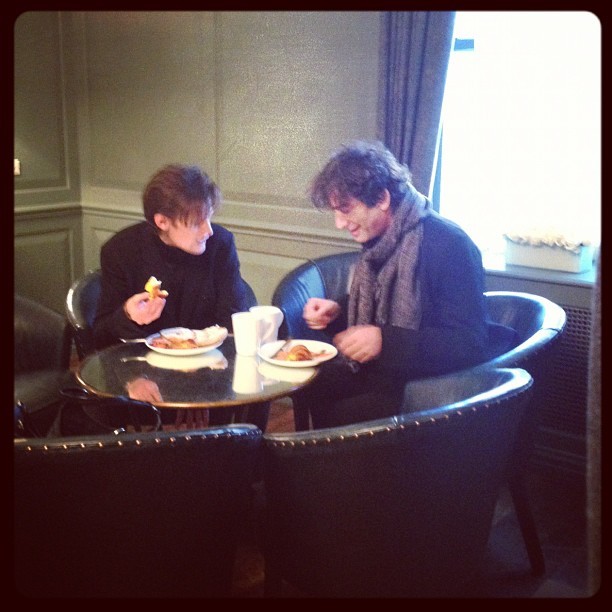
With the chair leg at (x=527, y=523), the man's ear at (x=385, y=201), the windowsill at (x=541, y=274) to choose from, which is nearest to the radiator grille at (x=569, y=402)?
the windowsill at (x=541, y=274)

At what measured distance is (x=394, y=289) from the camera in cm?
156

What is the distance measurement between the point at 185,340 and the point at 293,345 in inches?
8.2

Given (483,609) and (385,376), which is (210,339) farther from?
(483,609)

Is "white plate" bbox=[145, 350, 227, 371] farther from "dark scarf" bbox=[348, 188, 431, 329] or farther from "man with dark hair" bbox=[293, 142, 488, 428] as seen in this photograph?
"dark scarf" bbox=[348, 188, 431, 329]

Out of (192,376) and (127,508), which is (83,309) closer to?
(192,376)

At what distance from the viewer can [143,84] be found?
266 centimetres

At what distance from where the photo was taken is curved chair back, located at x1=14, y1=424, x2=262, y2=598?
1.00 meters

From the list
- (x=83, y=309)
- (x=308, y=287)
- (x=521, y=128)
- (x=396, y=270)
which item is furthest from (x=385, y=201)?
(x=83, y=309)

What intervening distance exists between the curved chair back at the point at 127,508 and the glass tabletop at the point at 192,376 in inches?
8.8

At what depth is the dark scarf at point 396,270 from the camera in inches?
59.7

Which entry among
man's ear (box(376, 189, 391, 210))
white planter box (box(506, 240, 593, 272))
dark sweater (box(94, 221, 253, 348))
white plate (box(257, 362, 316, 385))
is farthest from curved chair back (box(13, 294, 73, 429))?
white planter box (box(506, 240, 593, 272))

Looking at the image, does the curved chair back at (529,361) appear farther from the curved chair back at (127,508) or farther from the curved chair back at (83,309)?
the curved chair back at (83,309)

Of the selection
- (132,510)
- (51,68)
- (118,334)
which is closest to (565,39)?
(118,334)

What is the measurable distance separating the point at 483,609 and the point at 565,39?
4.40ft
